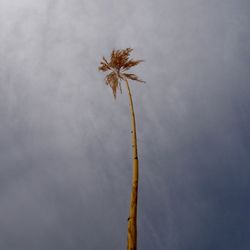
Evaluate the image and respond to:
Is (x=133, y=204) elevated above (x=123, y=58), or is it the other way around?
(x=123, y=58)

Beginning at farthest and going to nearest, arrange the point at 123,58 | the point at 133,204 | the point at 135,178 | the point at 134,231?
the point at 123,58
the point at 135,178
the point at 133,204
the point at 134,231

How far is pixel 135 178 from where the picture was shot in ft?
26.5

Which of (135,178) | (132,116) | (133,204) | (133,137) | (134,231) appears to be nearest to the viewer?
(134,231)

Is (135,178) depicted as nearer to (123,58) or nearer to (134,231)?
(134,231)

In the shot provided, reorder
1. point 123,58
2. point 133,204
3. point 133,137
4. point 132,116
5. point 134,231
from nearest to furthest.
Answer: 1. point 134,231
2. point 133,204
3. point 133,137
4. point 132,116
5. point 123,58

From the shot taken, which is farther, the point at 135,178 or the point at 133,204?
the point at 135,178

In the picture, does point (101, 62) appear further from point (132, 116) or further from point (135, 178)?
point (135, 178)

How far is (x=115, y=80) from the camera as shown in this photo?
43.2 ft

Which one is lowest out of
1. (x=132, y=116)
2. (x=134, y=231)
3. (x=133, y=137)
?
(x=134, y=231)

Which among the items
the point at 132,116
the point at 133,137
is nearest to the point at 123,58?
the point at 132,116

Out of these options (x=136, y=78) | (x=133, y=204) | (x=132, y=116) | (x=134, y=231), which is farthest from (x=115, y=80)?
(x=134, y=231)

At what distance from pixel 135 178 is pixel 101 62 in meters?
6.73

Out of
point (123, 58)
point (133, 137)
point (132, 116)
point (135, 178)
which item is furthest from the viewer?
point (123, 58)

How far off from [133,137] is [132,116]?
132 cm
